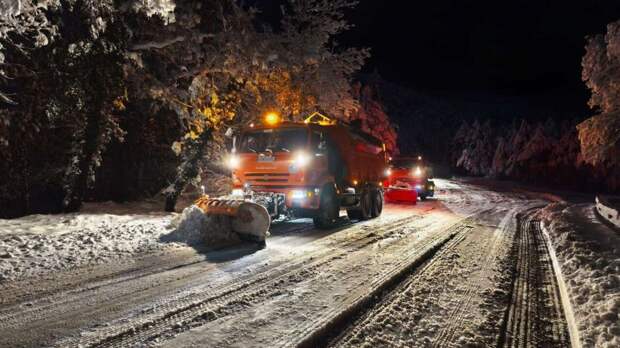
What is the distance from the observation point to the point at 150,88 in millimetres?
11672

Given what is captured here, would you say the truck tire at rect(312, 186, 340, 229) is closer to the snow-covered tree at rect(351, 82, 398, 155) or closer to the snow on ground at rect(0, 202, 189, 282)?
the snow on ground at rect(0, 202, 189, 282)

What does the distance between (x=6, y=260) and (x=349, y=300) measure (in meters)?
5.33

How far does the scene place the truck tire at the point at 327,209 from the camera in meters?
10.6

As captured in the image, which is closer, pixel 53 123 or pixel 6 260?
pixel 6 260

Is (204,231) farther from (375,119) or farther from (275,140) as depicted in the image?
(375,119)

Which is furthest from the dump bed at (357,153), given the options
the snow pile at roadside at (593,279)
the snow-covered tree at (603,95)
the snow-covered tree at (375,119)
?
the snow-covered tree at (375,119)

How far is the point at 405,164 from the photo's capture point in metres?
20.7

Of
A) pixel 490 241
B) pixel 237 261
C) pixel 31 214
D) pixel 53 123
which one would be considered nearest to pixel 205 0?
pixel 53 123

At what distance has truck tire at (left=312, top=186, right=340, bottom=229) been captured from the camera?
34.7ft

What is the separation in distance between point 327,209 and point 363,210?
2526 millimetres

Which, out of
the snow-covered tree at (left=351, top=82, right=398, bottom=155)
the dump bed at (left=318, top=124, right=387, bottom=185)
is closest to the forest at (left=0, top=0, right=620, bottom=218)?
the dump bed at (left=318, top=124, right=387, bottom=185)

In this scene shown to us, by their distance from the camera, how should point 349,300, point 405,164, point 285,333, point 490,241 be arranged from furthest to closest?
1. point 405,164
2. point 490,241
3. point 349,300
4. point 285,333

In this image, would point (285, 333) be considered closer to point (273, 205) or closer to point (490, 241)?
point (273, 205)

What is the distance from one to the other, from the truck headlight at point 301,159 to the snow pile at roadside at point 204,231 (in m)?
2.52
